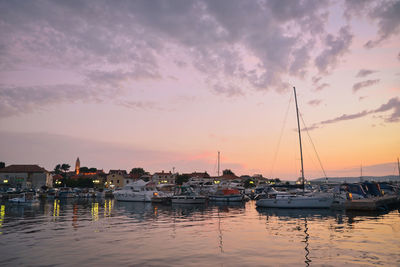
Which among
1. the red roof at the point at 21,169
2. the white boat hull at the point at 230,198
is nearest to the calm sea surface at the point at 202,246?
the white boat hull at the point at 230,198

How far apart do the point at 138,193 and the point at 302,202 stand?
39.2 m

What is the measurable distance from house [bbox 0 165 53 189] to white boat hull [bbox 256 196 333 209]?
113m

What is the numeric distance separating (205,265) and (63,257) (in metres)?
7.58

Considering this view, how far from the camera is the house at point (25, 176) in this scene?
124m

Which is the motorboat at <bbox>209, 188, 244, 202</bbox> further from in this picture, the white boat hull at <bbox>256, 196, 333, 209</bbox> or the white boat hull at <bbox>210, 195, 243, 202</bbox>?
the white boat hull at <bbox>256, 196, 333, 209</bbox>

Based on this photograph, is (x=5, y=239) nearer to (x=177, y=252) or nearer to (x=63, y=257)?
(x=63, y=257)

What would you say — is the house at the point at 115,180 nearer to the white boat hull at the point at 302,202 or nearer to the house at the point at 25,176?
the house at the point at 25,176

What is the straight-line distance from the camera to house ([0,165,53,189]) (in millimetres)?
123938

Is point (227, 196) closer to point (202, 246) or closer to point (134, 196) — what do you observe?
point (134, 196)

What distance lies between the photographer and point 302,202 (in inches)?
1762

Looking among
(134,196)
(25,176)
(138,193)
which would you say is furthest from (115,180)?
(138,193)

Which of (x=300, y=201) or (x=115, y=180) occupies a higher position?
(x=115, y=180)

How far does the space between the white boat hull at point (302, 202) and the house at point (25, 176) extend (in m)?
113

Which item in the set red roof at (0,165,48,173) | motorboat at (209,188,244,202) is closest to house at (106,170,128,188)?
red roof at (0,165,48,173)
